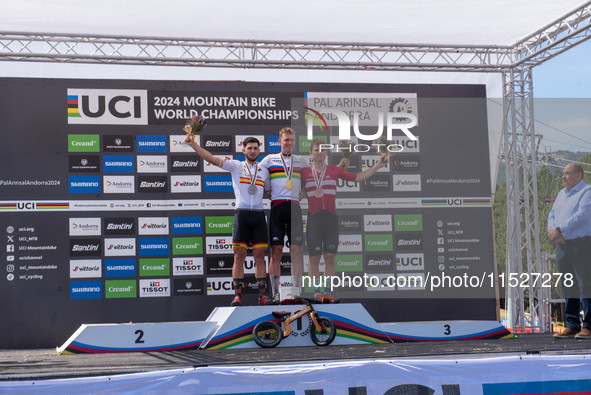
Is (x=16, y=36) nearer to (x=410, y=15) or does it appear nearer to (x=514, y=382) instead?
(x=410, y=15)

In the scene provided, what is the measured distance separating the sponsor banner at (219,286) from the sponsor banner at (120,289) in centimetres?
81

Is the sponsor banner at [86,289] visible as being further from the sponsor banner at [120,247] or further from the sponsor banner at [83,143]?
the sponsor banner at [83,143]

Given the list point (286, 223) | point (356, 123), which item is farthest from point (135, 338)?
point (356, 123)

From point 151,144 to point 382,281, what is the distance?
9.87 ft

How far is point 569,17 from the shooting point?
5.54 metres

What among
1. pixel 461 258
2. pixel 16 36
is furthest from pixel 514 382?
pixel 16 36

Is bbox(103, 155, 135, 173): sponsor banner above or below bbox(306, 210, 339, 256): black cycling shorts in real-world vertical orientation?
above

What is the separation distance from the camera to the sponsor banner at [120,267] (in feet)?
19.7

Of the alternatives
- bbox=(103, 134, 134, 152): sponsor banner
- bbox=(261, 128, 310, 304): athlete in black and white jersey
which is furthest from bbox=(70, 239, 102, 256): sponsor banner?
bbox=(261, 128, 310, 304): athlete in black and white jersey

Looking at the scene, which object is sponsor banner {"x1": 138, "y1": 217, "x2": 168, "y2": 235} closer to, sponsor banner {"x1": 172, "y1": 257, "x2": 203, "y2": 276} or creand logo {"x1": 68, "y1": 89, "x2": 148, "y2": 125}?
sponsor banner {"x1": 172, "y1": 257, "x2": 203, "y2": 276}

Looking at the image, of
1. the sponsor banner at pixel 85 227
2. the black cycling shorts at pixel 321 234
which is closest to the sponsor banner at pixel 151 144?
the sponsor banner at pixel 85 227

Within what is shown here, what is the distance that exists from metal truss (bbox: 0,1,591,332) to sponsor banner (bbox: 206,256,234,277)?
7.01 feet

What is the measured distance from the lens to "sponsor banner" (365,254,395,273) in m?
6.29

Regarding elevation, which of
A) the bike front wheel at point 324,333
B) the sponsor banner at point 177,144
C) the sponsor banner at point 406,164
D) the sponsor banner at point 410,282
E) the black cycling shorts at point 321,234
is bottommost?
the bike front wheel at point 324,333
